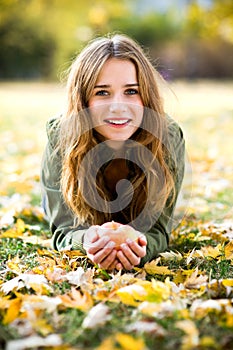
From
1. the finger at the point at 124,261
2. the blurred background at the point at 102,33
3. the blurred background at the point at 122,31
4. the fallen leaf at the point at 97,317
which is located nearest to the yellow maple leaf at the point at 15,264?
the finger at the point at 124,261

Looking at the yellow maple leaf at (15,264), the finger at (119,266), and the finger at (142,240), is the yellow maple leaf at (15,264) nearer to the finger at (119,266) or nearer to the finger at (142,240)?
the finger at (119,266)

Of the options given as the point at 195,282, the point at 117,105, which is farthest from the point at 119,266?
the point at 117,105

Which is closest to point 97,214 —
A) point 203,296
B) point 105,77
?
point 105,77

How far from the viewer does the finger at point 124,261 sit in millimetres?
2115

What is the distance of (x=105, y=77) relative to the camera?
2346 mm

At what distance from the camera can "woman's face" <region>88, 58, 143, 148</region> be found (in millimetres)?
2344

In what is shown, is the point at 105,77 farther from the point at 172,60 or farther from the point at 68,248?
the point at 172,60

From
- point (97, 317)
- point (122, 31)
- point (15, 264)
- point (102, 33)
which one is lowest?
point (15, 264)

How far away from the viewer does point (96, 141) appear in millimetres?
2518

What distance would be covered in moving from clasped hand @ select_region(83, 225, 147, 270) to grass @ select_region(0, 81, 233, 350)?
44 mm

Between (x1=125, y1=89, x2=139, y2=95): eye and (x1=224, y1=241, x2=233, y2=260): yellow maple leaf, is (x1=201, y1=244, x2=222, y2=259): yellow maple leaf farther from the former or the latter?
(x1=125, y1=89, x2=139, y2=95): eye

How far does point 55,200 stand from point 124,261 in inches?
23.1

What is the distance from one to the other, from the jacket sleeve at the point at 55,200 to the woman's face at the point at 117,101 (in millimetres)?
300

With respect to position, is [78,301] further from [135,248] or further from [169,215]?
[169,215]
